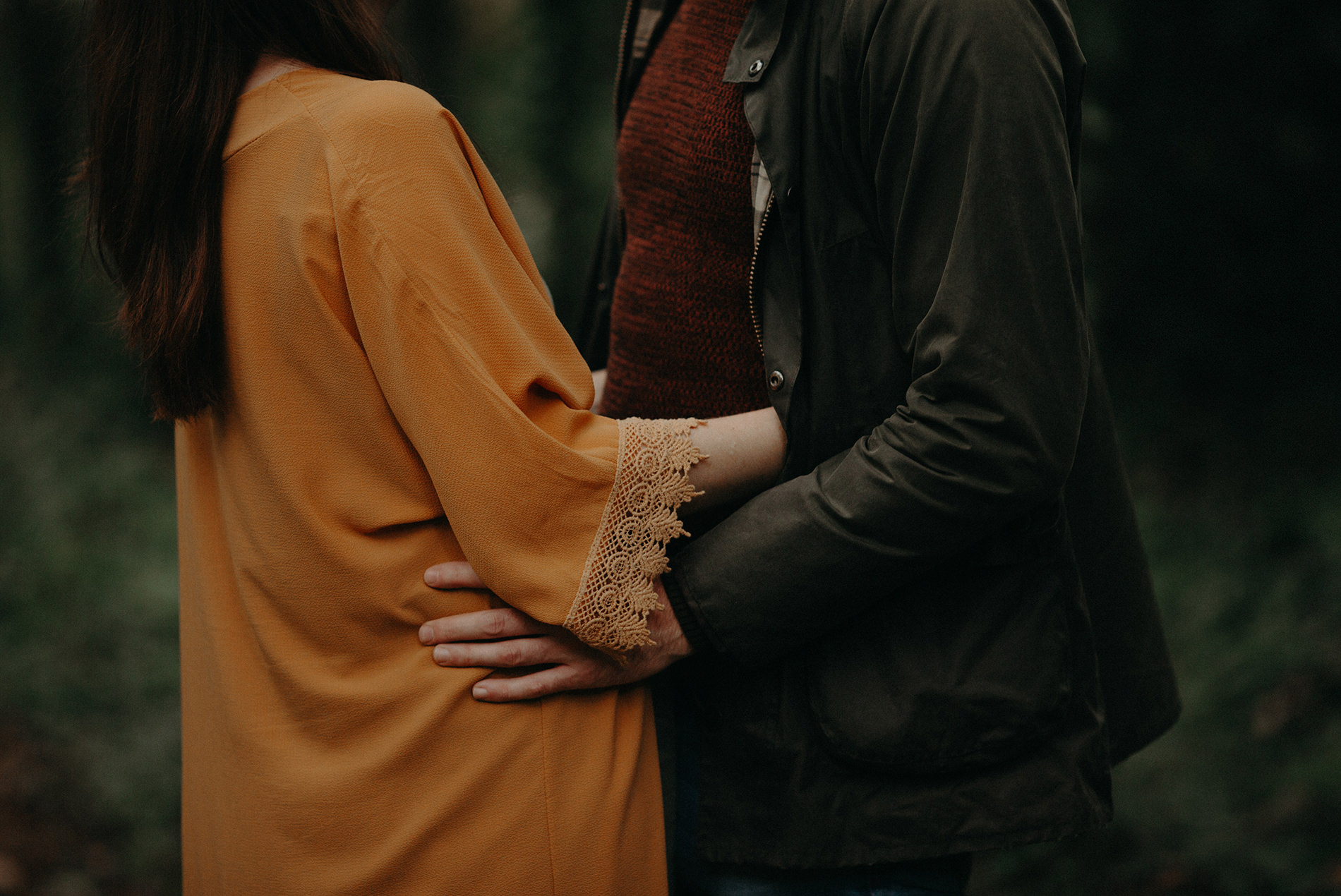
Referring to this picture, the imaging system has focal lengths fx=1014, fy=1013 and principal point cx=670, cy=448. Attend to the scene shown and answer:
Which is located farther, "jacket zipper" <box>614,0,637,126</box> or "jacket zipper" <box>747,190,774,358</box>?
"jacket zipper" <box>614,0,637,126</box>

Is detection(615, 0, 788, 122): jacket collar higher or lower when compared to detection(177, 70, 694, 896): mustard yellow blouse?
higher

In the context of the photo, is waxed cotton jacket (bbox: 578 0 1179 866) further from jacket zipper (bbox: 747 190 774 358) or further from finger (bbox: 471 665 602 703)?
finger (bbox: 471 665 602 703)

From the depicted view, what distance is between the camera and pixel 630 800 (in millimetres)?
1347

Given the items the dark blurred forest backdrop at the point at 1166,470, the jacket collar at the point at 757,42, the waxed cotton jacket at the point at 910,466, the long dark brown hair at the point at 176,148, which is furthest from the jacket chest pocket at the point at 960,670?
the dark blurred forest backdrop at the point at 1166,470

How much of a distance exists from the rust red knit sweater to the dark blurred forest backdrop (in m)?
1.54

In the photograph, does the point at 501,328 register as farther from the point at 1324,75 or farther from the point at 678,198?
the point at 1324,75

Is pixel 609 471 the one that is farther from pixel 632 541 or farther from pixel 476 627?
pixel 476 627

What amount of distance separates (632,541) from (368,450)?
346 mm

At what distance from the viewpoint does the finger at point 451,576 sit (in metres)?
1.28

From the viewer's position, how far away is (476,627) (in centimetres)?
128

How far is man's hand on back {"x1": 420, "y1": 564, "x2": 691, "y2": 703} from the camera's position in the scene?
1.28 metres

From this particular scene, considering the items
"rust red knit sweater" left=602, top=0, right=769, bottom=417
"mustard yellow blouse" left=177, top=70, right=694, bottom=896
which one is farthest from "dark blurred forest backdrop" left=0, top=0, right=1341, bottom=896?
"mustard yellow blouse" left=177, top=70, right=694, bottom=896

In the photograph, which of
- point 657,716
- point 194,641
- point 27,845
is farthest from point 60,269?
point 657,716

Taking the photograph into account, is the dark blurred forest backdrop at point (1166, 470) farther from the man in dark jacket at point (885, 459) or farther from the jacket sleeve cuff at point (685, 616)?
the jacket sleeve cuff at point (685, 616)
